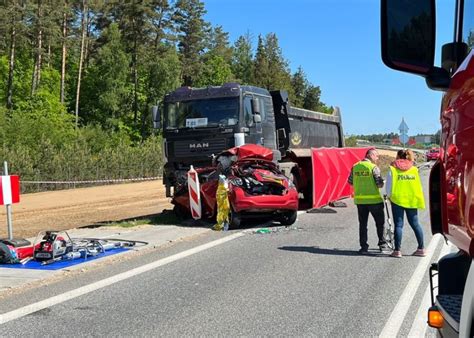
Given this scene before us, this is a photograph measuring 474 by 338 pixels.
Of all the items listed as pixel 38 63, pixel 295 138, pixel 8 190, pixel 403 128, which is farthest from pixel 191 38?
pixel 8 190

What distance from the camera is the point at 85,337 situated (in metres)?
5.11

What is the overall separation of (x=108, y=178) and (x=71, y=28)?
85.2ft

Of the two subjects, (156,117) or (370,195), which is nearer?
(370,195)

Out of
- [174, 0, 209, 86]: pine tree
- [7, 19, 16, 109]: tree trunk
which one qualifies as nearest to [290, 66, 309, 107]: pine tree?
[174, 0, 209, 86]: pine tree

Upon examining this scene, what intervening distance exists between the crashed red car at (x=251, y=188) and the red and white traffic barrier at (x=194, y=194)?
5.6 inches

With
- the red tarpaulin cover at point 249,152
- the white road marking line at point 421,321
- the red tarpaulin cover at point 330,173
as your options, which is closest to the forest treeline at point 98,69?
the red tarpaulin cover at point 330,173

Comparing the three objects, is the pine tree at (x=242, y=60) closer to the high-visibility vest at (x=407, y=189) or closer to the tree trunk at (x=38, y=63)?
the tree trunk at (x=38, y=63)

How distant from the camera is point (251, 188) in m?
13.1

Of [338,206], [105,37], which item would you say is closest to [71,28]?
[105,37]

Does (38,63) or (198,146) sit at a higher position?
(38,63)

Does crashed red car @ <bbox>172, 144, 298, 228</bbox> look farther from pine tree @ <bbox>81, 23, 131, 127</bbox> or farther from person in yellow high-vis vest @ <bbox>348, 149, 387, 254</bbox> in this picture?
pine tree @ <bbox>81, 23, 131, 127</bbox>

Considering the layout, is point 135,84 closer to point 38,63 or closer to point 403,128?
point 38,63

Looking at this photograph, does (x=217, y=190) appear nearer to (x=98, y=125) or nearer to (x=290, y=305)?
(x=290, y=305)

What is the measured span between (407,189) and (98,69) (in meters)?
56.7
